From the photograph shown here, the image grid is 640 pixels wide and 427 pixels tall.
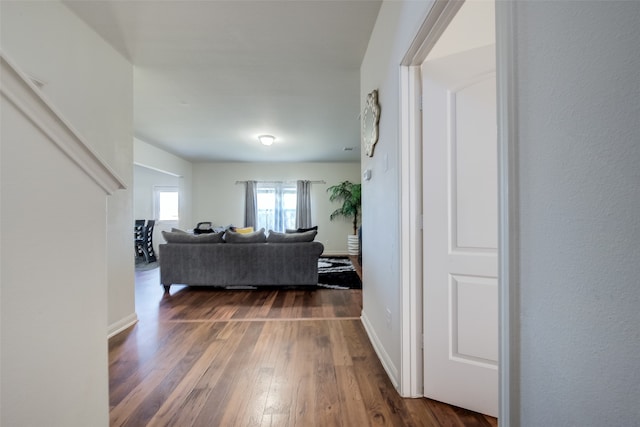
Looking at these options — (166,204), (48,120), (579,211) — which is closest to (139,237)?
(166,204)

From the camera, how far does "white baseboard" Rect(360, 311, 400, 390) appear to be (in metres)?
1.58

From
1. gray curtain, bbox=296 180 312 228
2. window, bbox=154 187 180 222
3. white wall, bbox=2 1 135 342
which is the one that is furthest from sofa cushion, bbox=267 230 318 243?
window, bbox=154 187 180 222

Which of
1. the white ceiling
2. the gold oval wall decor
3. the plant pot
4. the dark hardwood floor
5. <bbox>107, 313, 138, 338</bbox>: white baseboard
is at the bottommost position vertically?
the dark hardwood floor

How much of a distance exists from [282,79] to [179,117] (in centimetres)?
196

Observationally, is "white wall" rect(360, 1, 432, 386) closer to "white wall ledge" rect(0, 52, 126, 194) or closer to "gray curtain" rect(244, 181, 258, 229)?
"white wall ledge" rect(0, 52, 126, 194)

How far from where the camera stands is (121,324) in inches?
94.5

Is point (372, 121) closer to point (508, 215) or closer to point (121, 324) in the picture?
point (508, 215)

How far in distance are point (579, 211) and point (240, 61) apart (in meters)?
2.79

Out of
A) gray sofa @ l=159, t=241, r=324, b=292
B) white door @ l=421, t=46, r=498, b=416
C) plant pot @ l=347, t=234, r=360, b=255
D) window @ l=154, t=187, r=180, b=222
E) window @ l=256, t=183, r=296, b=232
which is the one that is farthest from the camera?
window @ l=256, t=183, r=296, b=232

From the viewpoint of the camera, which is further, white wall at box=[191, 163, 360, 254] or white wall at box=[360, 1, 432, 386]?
white wall at box=[191, 163, 360, 254]

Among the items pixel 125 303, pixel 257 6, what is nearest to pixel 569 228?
pixel 257 6

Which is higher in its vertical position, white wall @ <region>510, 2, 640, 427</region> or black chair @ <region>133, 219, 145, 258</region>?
white wall @ <region>510, 2, 640, 427</region>

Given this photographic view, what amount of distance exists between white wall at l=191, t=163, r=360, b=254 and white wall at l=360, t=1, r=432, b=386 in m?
4.91

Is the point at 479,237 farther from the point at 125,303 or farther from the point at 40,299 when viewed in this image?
the point at 125,303
